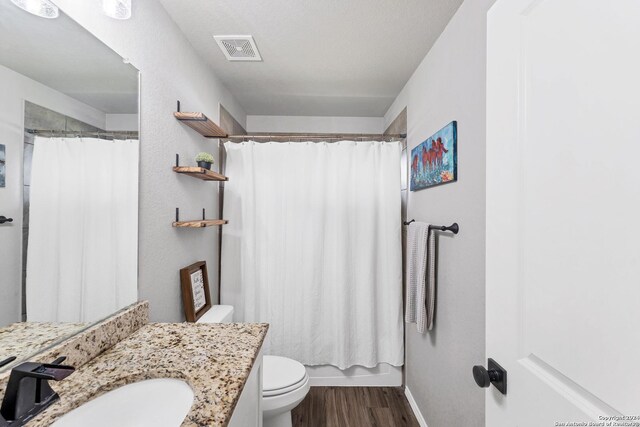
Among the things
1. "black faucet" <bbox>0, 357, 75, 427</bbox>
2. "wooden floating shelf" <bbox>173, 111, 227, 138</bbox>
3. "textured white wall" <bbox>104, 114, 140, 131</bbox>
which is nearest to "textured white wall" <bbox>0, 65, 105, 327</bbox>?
"black faucet" <bbox>0, 357, 75, 427</bbox>

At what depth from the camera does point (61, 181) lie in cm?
91

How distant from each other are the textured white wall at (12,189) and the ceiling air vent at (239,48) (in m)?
1.17

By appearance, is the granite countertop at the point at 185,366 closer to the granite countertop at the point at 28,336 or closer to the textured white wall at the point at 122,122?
the granite countertop at the point at 28,336

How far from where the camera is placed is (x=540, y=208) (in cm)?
61

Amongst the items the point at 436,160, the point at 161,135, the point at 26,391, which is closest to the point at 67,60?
the point at 161,135

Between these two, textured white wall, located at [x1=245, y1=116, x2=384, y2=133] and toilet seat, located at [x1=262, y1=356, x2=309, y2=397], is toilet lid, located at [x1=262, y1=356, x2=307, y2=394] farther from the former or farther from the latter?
textured white wall, located at [x1=245, y1=116, x2=384, y2=133]

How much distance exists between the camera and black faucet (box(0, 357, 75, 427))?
669mm

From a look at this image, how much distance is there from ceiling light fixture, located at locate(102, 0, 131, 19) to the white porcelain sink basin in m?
1.31

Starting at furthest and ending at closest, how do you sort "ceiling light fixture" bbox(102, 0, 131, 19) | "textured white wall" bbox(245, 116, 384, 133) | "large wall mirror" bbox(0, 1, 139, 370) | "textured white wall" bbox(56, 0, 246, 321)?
"textured white wall" bbox(245, 116, 384, 133), "textured white wall" bbox(56, 0, 246, 321), "ceiling light fixture" bbox(102, 0, 131, 19), "large wall mirror" bbox(0, 1, 139, 370)

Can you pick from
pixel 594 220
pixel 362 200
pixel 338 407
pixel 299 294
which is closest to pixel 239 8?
pixel 362 200

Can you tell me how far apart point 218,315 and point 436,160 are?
1.66 metres

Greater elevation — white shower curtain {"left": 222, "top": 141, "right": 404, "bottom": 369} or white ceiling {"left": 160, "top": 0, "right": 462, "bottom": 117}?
white ceiling {"left": 160, "top": 0, "right": 462, "bottom": 117}

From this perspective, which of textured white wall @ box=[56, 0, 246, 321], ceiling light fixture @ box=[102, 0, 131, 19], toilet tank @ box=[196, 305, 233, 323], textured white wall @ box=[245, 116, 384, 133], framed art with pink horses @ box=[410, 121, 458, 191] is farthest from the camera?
textured white wall @ box=[245, 116, 384, 133]

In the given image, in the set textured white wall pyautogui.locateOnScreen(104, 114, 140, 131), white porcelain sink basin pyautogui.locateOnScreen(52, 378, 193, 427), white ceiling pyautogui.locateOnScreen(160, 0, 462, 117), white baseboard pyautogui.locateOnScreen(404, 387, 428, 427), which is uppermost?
white ceiling pyautogui.locateOnScreen(160, 0, 462, 117)
